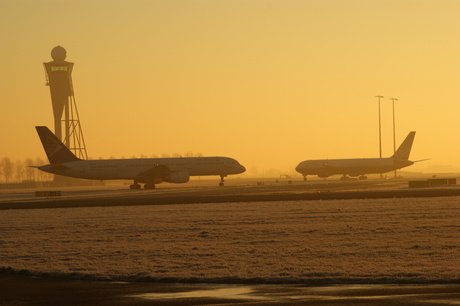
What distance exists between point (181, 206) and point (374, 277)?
33193 millimetres

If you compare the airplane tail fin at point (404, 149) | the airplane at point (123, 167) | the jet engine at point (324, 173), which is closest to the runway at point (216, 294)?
the airplane at point (123, 167)

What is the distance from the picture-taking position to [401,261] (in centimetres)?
2238

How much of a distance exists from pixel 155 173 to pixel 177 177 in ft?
9.52

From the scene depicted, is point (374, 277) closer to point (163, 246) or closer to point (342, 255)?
point (342, 255)

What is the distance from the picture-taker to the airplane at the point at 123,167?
96.5 meters

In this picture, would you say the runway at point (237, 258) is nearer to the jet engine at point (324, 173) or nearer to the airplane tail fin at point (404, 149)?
the jet engine at point (324, 173)

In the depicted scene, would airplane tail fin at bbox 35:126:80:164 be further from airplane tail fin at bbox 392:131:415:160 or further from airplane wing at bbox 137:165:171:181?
airplane tail fin at bbox 392:131:415:160

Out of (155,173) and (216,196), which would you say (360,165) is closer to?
(155,173)

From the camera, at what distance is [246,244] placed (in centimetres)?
2781

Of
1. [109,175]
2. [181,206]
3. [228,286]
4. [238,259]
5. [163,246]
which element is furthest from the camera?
[109,175]

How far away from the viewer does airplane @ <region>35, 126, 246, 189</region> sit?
9650 centimetres

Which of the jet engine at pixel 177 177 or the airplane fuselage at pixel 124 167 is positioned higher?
the airplane fuselage at pixel 124 167

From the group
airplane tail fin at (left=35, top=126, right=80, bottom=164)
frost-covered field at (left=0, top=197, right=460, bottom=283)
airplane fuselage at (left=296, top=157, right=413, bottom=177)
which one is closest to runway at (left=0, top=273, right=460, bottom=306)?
frost-covered field at (left=0, top=197, right=460, bottom=283)

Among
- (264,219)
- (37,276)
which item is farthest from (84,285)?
(264,219)
